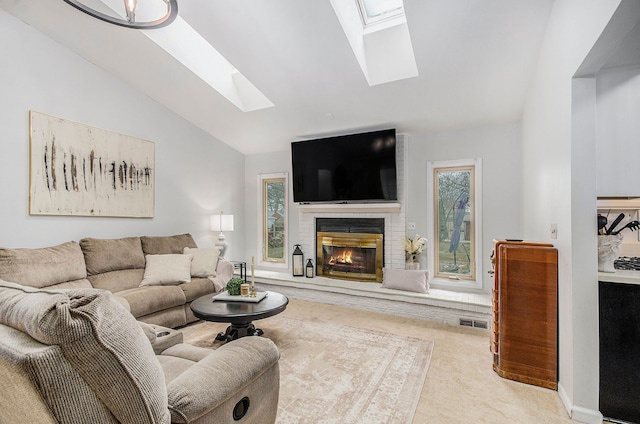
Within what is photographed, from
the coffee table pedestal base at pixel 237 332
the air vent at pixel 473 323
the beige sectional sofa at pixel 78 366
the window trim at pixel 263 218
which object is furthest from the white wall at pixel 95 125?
the air vent at pixel 473 323

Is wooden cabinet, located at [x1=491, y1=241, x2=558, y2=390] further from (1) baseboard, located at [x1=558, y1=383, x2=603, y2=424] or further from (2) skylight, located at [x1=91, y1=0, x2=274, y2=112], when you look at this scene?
(2) skylight, located at [x1=91, y1=0, x2=274, y2=112]

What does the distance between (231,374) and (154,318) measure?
2368 millimetres

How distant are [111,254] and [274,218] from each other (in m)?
2.63

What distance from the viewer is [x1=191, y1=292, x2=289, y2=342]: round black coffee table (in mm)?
2518

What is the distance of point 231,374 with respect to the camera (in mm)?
1234

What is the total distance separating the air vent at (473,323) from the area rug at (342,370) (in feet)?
2.33

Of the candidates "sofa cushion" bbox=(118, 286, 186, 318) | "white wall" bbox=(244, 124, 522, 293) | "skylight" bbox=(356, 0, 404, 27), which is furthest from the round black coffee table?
"skylight" bbox=(356, 0, 404, 27)

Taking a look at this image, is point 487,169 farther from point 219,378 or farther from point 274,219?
point 219,378

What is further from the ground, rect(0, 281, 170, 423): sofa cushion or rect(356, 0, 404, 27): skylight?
rect(356, 0, 404, 27): skylight

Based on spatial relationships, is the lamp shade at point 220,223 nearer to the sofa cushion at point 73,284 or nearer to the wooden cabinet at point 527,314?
the sofa cushion at point 73,284

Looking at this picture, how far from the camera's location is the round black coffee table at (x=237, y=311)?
99.1 inches

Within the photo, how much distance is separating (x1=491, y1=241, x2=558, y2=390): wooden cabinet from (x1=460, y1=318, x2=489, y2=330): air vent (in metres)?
0.96

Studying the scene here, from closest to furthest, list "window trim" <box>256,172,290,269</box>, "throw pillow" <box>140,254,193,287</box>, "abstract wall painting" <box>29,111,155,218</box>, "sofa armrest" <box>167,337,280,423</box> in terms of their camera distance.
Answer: "sofa armrest" <box>167,337,280,423</box> → "abstract wall painting" <box>29,111,155,218</box> → "throw pillow" <box>140,254,193,287</box> → "window trim" <box>256,172,290,269</box>

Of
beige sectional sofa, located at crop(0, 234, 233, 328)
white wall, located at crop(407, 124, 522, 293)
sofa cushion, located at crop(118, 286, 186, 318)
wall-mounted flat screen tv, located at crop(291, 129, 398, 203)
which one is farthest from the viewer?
wall-mounted flat screen tv, located at crop(291, 129, 398, 203)
